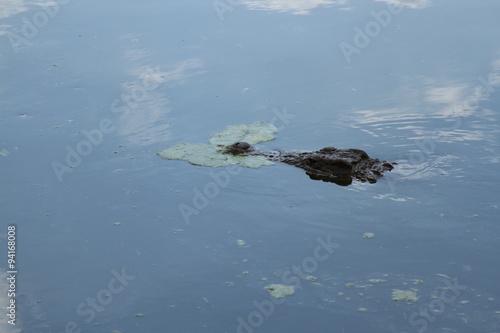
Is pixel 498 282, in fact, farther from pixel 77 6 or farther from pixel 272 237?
pixel 77 6

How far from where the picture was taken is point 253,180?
7.24 meters

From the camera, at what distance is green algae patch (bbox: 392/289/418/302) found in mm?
5262

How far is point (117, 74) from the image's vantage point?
10.3 metres

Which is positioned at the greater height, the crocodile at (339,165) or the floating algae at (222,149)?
the crocodile at (339,165)

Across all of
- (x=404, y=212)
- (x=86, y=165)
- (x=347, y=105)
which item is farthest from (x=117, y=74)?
(x=404, y=212)

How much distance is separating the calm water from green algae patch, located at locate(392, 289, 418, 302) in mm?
52

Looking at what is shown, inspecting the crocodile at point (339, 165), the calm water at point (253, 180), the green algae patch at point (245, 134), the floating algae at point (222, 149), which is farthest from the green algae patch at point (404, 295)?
the green algae patch at point (245, 134)

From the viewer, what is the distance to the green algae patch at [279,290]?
538cm

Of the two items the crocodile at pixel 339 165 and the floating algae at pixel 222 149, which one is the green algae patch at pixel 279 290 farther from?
the floating algae at pixel 222 149

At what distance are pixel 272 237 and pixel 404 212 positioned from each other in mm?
1397

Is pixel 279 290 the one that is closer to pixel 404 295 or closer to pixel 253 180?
pixel 404 295

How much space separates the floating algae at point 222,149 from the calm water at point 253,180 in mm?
149

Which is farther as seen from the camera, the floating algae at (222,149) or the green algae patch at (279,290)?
the floating algae at (222,149)

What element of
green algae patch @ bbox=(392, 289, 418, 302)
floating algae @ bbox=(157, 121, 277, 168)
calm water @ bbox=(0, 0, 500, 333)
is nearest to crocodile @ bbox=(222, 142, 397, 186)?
calm water @ bbox=(0, 0, 500, 333)
